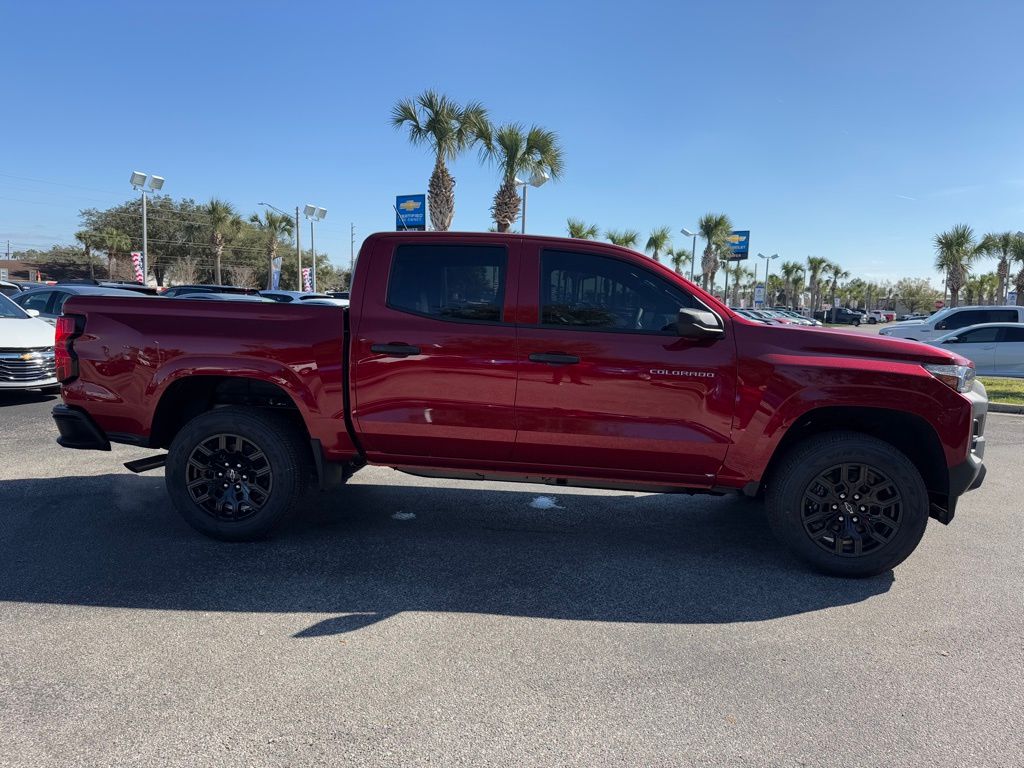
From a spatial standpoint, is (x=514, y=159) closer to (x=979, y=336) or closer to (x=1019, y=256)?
(x=979, y=336)

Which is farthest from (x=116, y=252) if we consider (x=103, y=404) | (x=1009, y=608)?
(x=1009, y=608)

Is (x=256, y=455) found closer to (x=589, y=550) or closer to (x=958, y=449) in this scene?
(x=589, y=550)

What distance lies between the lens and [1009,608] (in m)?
3.79

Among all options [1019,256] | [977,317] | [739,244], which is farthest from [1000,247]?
[977,317]

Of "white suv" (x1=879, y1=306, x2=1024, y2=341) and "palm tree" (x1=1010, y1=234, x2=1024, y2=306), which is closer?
"white suv" (x1=879, y1=306, x2=1024, y2=341)

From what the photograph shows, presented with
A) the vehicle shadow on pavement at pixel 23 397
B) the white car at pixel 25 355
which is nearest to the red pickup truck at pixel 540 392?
the white car at pixel 25 355

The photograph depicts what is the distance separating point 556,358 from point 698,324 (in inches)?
33.2

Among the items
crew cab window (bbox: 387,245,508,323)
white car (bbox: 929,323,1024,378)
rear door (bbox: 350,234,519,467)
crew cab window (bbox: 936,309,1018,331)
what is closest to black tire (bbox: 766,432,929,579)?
rear door (bbox: 350,234,519,467)

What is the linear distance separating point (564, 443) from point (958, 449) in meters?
2.30

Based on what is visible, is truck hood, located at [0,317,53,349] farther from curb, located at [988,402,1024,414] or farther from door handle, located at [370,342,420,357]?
curb, located at [988,402,1024,414]

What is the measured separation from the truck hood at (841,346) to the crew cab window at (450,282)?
5.04 ft

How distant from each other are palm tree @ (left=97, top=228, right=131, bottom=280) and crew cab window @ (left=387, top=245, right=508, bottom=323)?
2486 inches

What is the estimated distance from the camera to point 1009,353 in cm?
1556

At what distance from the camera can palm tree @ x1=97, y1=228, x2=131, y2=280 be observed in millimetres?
57719
